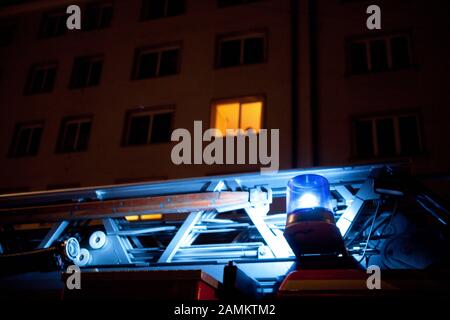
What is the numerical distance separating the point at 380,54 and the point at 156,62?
7133mm

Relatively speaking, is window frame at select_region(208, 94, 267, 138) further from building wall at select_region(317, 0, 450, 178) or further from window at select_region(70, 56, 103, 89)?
window at select_region(70, 56, 103, 89)

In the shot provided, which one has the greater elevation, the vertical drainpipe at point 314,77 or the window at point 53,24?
the window at point 53,24

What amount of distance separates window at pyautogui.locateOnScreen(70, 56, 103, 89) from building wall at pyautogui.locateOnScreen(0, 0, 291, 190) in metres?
0.24

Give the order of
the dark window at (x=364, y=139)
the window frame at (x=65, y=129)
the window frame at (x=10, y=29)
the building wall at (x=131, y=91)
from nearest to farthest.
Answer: the dark window at (x=364, y=139) < the building wall at (x=131, y=91) < the window frame at (x=65, y=129) < the window frame at (x=10, y=29)

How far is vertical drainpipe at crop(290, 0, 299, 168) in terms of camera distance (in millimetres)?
12102

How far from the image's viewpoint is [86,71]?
16078 mm

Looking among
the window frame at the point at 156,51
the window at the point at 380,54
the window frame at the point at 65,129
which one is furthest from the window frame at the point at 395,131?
the window frame at the point at 65,129

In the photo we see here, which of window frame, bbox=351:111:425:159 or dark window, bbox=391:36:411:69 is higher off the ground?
dark window, bbox=391:36:411:69

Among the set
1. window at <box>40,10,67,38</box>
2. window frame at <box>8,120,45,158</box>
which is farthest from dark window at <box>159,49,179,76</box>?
window at <box>40,10,67,38</box>

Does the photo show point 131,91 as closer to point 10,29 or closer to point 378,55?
point 10,29

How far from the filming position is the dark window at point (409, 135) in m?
11.5

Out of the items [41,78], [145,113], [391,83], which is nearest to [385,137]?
[391,83]

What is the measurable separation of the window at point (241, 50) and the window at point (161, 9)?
2304 millimetres

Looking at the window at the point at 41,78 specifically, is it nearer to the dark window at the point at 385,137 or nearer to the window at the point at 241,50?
the window at the point at 241,50
